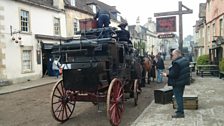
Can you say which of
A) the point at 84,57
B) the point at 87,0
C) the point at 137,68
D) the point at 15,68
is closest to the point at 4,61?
the point at 15,68

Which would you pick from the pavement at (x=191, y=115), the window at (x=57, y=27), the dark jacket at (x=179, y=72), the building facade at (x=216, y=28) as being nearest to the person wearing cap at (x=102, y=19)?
the dark jacket at (x=179, y=72)

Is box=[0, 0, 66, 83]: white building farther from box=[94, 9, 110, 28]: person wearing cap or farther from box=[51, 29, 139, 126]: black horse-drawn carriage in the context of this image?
box=[51, 29, 139, 126]: black horse-drawn carriage

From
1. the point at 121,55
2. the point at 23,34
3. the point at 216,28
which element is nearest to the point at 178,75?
the point at 121,55

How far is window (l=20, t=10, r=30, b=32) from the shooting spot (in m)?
20.6

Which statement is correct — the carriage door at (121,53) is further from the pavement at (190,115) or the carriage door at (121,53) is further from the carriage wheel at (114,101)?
the pavement at (190,115)

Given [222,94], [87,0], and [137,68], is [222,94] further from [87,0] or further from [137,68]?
[87,0]

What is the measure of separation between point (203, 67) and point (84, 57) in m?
14.1

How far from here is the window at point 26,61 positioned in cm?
2072

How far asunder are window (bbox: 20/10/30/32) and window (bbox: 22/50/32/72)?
5.49 feet

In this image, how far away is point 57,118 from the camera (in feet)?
25.1

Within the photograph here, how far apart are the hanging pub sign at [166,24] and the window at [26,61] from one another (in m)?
11.3

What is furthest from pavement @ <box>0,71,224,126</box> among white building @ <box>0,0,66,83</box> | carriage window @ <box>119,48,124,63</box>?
white building @ <box>0,0,66,83</box>

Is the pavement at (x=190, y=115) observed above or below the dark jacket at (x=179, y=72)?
below

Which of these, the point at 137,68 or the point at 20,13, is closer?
the point at 137,68
